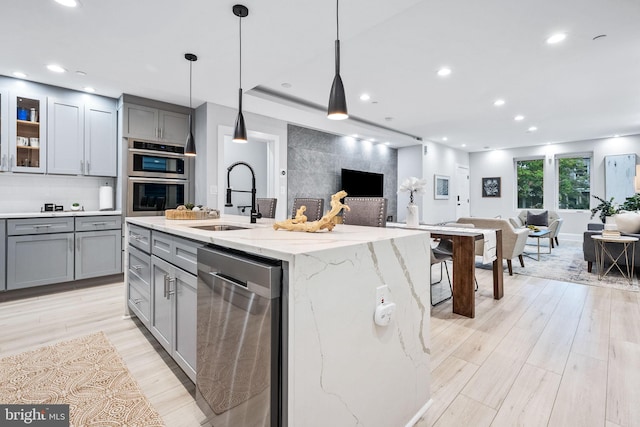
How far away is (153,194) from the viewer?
423cm

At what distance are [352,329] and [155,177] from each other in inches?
159

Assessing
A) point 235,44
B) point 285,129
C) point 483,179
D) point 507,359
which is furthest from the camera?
point 483,179

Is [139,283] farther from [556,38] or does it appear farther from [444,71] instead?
[556,38]

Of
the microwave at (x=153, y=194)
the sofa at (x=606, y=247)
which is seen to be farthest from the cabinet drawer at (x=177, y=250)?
the sofa at (x=606, y=247)

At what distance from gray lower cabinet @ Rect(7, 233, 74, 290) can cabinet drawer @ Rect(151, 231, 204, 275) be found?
2329 millimetres

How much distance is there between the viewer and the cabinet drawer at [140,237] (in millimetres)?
2191

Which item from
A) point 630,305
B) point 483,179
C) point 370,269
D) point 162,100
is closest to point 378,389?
point 370,269

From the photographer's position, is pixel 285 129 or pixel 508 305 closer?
pixel 508 305

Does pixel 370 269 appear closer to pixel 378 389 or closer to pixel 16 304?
pixel 378 389

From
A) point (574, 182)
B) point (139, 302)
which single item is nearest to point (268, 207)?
point (139, 302)

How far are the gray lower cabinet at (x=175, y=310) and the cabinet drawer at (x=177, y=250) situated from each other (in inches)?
1.4

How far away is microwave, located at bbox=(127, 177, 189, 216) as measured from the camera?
4047 mm

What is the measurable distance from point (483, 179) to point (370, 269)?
31.6 feet

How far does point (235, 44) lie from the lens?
9.02ft
